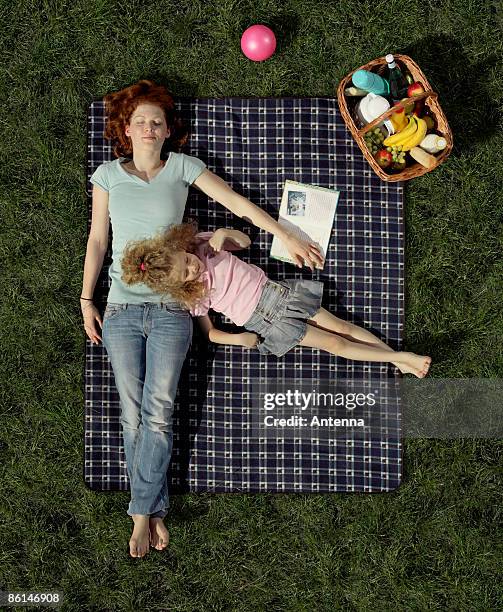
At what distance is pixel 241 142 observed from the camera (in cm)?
338

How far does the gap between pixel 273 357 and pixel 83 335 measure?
1.08 metres

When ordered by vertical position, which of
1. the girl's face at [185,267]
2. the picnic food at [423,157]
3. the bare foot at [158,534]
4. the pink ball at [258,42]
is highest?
the pink ball at [258,42]

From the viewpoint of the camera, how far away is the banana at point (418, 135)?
3.06 m

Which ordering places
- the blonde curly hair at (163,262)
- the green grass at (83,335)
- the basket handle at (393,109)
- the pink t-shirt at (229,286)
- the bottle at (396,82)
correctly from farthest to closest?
the green grass at (83,335) → the bottle at (396,82) → the pink t-shirt at (229,286) → the basket handle at (393,109) → the blonde curly hair at (163,262)

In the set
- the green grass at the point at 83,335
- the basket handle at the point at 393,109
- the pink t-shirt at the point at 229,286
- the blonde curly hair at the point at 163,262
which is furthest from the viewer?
the green grass at the point at 83,335

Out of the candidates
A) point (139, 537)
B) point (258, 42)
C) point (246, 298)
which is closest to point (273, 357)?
point (246, 298)

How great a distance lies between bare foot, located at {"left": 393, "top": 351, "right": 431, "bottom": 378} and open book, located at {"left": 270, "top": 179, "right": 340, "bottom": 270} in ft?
2.32

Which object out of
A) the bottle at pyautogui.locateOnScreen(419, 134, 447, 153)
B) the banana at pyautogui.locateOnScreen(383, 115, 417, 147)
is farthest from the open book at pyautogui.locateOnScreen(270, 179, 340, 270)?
the bottle at pyautogui.locateOnScreen(419, 134, 447, 153)

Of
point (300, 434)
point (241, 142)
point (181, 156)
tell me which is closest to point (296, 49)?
point (241, 142)

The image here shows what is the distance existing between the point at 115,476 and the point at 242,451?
72cm

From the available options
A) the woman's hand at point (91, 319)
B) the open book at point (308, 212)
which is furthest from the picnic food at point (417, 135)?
the woman's hand at point (91, 319)

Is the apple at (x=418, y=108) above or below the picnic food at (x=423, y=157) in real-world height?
above

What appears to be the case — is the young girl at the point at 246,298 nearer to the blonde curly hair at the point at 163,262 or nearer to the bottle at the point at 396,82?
the blonde curly hair at the point at 163,262

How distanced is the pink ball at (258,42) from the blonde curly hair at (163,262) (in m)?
1.04
